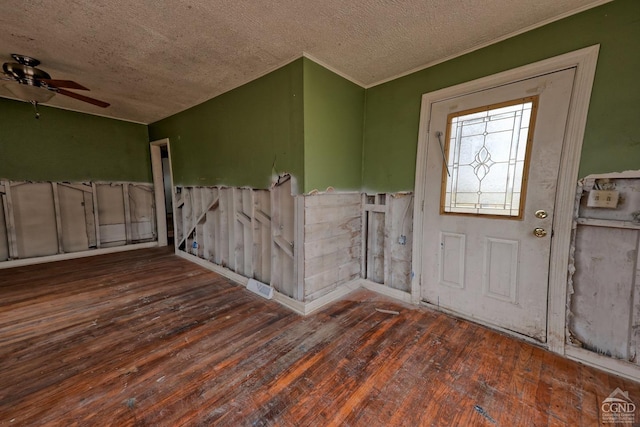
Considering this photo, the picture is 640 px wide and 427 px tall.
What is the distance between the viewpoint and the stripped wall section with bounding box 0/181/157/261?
375cm

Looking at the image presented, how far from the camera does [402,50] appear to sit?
2227 mm

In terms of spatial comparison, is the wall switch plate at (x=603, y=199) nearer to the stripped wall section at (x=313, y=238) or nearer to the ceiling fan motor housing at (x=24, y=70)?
the stripped wall section at (x=313, y=238)

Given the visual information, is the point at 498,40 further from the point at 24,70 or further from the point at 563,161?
the point at 24,70

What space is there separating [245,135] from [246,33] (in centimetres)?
117

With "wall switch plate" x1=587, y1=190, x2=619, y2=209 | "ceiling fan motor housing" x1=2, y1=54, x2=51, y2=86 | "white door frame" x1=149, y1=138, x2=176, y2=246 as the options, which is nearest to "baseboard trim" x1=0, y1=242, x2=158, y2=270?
"white door frame" x1=149, y1=138, x2=176, y2=246

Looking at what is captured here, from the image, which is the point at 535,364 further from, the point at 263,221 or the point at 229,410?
the point at 263,221

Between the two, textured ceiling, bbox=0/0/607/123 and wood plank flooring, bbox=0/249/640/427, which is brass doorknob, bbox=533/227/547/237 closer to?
wood plank flooring, bbox=0/249/640/427

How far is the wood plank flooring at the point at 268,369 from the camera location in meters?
1.37

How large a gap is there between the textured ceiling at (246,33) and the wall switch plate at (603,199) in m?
1.29

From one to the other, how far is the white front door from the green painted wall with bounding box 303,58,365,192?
2.76ft

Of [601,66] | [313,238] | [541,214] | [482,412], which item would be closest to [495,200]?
[541,214]

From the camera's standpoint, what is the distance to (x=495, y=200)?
2.17m

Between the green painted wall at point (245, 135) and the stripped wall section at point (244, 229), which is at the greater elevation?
the green painted wall at point (245, 135)
